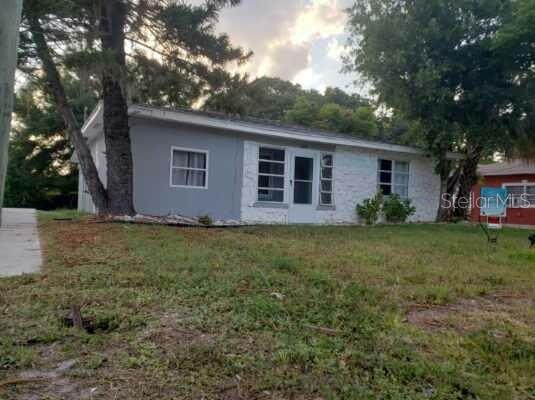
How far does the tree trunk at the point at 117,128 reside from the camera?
7582 millimetres

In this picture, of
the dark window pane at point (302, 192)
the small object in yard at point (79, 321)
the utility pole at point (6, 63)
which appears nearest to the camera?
the utility pole at point (6, 63)

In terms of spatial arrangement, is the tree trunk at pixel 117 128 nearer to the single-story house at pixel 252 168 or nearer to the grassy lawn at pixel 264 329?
the single-story house at pixel 252 168

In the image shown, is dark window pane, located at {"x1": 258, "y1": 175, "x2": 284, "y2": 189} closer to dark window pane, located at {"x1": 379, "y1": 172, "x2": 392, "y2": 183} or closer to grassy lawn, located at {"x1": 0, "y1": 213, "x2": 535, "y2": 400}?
dark window pane, located at {"x1": 379, "y1": 172, "x2": 392, "y2": 183}

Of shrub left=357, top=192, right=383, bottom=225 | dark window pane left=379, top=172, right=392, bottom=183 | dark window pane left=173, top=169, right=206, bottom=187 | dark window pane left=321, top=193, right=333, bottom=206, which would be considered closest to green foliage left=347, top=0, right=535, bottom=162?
dark window pane left=379, top=172, right=392, bottom=183

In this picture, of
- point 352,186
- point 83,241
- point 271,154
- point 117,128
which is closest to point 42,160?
point 117,128

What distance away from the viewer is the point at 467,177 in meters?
14.3

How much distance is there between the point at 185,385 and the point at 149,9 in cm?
752

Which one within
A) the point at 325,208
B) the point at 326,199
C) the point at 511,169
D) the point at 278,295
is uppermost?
the point at 511,169

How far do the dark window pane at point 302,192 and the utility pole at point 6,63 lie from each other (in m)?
9.54

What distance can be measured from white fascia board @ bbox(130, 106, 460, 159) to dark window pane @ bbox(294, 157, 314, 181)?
1.97ft

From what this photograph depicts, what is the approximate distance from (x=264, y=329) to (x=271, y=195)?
832 cm

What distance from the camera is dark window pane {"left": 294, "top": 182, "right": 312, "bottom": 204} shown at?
11.0 m

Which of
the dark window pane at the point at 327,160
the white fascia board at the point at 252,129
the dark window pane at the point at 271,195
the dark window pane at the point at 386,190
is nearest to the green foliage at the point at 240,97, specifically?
the white fascia board at the point at 252,129

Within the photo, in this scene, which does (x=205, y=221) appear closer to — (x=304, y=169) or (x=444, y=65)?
(x=304, y=169)
